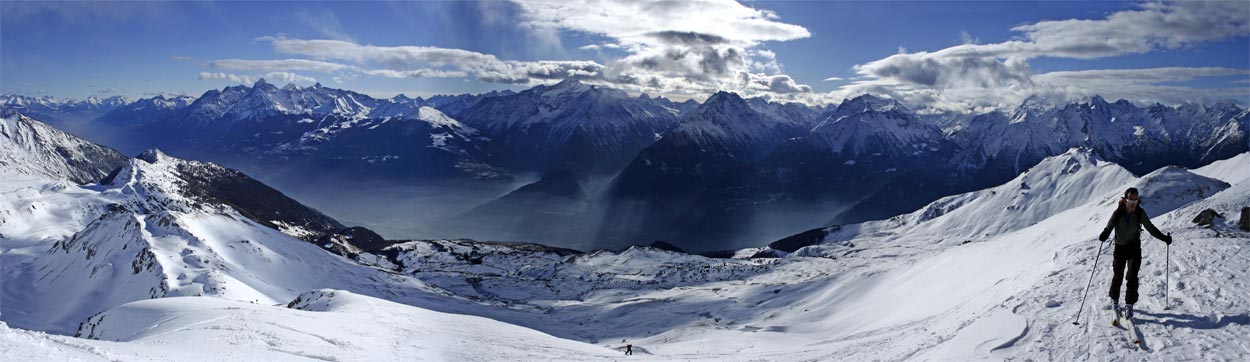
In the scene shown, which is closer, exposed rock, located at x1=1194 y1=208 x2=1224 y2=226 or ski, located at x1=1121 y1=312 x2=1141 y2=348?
ski, located at x1=1121 y1=312 x2=1141 y2=348

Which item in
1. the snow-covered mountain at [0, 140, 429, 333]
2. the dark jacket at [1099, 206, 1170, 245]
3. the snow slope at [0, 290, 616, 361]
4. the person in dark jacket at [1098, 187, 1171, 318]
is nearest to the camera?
the person in dark jacket at [1098, 187, 1171, 318]

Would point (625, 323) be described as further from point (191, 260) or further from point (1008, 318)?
point (1008, 318)

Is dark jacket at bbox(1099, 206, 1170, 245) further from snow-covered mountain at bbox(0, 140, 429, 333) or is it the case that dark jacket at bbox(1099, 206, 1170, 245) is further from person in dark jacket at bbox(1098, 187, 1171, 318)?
snow-covered mountain at bbox(0, 140, 429, 333)

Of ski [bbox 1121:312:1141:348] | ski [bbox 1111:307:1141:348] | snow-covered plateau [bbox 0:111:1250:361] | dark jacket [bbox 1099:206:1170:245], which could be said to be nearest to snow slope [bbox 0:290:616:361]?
snow-covered plateau [bbox 0:111:1250:361]

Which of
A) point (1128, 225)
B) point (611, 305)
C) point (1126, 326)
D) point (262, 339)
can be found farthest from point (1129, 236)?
point (611, 305)

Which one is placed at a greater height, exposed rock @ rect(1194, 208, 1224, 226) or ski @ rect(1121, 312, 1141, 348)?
exposed rock @ rect(1194, 208, 1224, 226)

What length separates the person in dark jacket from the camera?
68.4 feet


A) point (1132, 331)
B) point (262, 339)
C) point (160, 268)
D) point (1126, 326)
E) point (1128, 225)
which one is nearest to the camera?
point (1132, 331)

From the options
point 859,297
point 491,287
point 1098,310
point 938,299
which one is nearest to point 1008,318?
point 1098,310

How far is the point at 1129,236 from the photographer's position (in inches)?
841

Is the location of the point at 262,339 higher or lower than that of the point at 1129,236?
lower

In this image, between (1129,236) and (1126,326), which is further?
(1126,326)

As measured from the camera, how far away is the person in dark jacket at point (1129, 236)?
2086 cm

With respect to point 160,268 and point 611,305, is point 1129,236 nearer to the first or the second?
point 160,268
